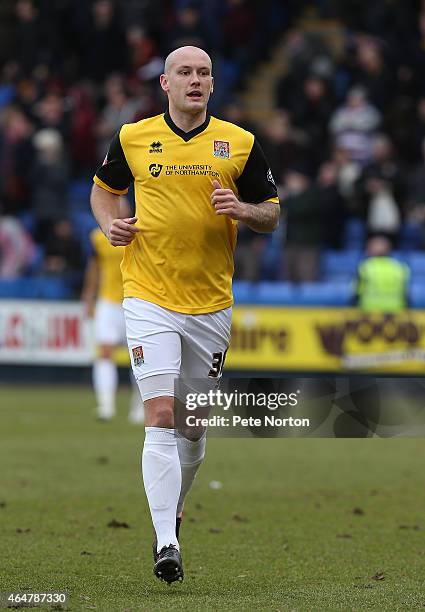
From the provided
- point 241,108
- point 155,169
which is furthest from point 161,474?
point 241,108

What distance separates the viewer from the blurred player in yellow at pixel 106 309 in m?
16.1

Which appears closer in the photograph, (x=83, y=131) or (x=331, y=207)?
(x=331, y=207)

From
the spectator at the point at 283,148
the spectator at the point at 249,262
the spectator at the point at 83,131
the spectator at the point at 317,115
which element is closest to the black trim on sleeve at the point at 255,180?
the spectator at the point at 249,262

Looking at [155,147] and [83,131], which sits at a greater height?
[155,147]

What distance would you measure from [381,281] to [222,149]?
12.3 m

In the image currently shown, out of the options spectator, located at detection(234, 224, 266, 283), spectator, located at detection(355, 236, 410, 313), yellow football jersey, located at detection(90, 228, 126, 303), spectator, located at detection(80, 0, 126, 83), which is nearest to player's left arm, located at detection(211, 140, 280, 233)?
yellow football jersey, located at detection(90, 228, 126, 303)

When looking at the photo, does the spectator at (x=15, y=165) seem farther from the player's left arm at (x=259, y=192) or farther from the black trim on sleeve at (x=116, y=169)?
the player's left arm at (x=259, y=192)

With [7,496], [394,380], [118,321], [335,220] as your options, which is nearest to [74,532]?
[7,496]

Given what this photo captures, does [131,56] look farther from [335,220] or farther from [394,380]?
[394,380]

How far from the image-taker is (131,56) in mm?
25375

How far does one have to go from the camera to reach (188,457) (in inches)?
298

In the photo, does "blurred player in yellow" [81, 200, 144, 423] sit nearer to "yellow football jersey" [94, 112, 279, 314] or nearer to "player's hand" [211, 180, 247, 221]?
"yellow football jersey" [94, 112, 279, 314]

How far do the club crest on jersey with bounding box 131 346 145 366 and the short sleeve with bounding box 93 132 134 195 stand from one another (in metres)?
0.90

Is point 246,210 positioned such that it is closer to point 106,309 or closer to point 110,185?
point 110,185
